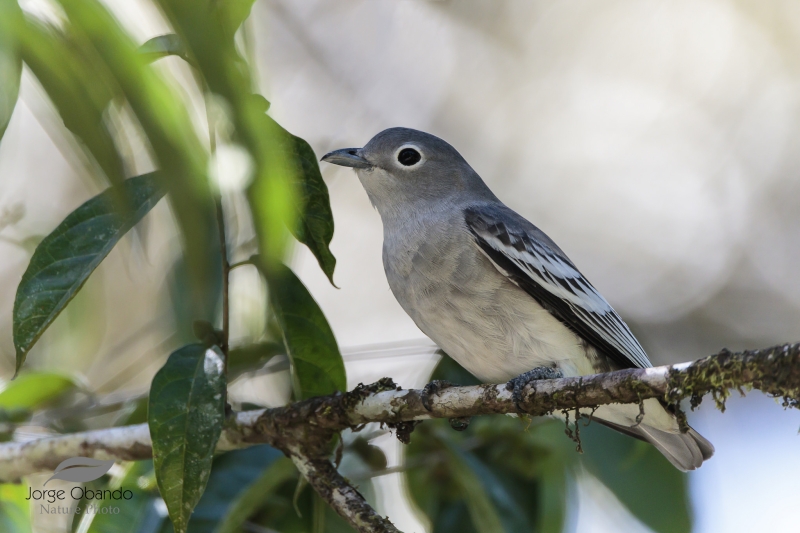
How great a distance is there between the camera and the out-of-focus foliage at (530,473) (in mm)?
3706

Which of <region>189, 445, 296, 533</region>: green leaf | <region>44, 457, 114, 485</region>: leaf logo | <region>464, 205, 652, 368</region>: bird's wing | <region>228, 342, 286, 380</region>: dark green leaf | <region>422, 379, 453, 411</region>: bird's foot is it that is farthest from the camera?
<region>228, 342, 286, 380</region>: dark green leaf

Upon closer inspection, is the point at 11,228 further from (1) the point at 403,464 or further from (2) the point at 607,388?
(2) the point at 607,388

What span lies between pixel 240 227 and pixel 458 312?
182 cm

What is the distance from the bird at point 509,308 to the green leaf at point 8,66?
232 centimetres

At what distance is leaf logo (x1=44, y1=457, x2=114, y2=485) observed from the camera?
3596mm

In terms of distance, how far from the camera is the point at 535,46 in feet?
33.3

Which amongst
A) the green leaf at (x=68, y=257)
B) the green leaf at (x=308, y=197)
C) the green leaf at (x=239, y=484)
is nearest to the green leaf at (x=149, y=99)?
the green leaf at (x=68, y=257)

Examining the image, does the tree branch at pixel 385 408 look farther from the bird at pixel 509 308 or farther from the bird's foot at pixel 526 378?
the bird at pixel 509 308

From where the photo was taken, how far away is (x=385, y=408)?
3.14 metres

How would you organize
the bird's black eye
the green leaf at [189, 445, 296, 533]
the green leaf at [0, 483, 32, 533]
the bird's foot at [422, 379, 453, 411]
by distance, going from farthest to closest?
the bird's black eye → the green leaf at [189, 445, 296, 533] → the green leaf at [0, 483, 32, 533] → the bird's foot at [422, 379, 453, 411]

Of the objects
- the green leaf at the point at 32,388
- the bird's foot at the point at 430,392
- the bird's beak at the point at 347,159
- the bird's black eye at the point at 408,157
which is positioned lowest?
the bird's foot at the point at 430,392

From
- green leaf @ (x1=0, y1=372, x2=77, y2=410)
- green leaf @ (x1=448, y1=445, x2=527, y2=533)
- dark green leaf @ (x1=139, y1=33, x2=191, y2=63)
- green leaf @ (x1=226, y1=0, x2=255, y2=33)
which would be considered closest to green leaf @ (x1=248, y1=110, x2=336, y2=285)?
dark green leaf @ (x1=139, y1=33, x2=191, y2=63)

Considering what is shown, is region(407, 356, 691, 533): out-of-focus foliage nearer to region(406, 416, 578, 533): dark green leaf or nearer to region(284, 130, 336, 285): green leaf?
region(406, 416, 578, 533): dark green leaf

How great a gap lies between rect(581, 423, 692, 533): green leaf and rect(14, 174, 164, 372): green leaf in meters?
2.65
